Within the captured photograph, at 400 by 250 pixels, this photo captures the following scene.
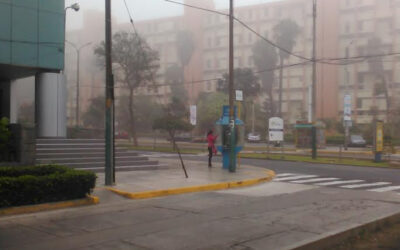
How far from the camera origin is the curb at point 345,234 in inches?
252

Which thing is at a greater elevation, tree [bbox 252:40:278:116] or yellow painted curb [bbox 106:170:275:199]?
tree [bbox 252:40:278:116]

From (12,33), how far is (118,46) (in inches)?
1078

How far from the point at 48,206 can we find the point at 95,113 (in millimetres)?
40955

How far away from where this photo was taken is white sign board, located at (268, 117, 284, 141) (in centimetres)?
2517

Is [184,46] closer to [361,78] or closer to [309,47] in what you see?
[309,47]

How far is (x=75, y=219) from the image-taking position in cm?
886

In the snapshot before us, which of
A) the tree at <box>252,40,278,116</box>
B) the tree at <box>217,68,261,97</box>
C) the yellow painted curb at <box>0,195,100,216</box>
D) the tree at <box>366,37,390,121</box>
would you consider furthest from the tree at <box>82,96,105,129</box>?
the tree at <box>366,37,390,121</box>

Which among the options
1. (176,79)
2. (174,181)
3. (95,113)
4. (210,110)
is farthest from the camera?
(176,79)

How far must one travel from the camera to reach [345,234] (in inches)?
279

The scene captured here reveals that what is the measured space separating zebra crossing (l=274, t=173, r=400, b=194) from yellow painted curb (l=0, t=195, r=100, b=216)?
7.77 m

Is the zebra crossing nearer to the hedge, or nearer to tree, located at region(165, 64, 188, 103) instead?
the hedge

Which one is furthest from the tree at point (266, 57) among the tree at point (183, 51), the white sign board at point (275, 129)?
the white sign board at point (275, 129)

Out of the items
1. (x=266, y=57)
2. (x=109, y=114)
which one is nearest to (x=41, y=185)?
(x=109, y=114)

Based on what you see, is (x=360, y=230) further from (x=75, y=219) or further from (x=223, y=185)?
(x=223, y=185)
